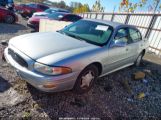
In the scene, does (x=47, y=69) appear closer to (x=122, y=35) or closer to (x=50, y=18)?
(x=122, y=35)

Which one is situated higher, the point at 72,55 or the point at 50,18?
the point at 72,55

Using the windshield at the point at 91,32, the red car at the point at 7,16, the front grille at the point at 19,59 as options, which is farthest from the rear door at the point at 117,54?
the red car at the point at 7,16

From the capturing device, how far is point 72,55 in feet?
8.87

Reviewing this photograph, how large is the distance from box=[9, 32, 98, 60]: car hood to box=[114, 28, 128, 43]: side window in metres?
0.87

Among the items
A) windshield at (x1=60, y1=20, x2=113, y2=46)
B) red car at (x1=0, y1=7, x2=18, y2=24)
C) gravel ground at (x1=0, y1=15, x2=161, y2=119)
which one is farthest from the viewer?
red car at (x1=0, y1=7, x2=18, y2=24)

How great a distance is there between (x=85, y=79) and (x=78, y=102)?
0.48m

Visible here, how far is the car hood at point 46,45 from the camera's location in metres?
2.69

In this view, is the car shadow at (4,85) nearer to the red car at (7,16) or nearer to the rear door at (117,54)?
the rear door at (117,54)

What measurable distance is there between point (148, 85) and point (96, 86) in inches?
66.6

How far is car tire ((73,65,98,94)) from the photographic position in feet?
9.79

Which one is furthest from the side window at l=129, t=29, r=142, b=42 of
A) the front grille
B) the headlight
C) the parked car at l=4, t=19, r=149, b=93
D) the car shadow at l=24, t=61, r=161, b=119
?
the front grille

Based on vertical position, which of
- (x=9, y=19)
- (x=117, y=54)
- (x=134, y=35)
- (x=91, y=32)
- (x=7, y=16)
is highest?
(x=91, y=32)

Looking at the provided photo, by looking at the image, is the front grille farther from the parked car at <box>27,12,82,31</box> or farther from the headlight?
the parked car at <box>27,12,82,31</box>

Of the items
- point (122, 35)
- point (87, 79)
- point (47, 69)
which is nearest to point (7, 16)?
point (122, 35)
